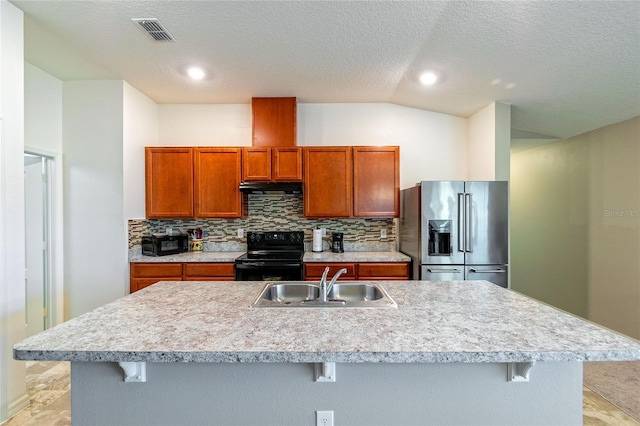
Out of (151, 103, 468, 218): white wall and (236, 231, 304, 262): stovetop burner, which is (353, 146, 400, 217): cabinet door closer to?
(151, 103, 468, 218): white wall

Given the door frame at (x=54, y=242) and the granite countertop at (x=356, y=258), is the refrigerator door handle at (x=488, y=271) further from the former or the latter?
the door frame at (x=54, y=242)

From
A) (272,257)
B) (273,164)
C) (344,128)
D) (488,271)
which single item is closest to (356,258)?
(272,257)

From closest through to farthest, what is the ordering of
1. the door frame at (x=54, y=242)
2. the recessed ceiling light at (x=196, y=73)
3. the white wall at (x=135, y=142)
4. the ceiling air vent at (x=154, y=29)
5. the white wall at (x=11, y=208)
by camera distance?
the white wall at (x=11, y=208), the ceiling air vent at (x=154, y=29), the recessed ceiling light at (x=196, y=73), the door frame at (x=54, y=242), the white wall at (x=135, y=142)

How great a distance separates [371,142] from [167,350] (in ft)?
11.1

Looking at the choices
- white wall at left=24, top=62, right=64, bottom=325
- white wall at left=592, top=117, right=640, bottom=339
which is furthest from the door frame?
white wall at left=592, top=117, right=640, bottom=339

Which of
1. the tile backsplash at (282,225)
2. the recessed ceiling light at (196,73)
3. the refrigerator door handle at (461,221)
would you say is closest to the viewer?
the recessed ceiling light at (196,73)

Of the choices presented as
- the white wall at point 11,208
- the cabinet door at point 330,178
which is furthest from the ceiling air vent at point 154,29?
the cabinet door at point 330,178

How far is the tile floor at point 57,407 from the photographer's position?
6.87 ft

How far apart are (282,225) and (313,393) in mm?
2706

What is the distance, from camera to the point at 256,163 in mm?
3592

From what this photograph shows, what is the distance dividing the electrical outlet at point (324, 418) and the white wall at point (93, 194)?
9.31 ft

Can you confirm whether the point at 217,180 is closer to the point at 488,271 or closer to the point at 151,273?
the point at 151,273

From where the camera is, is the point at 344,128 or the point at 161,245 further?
the point at 344,128

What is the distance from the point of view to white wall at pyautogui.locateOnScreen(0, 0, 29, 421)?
2.06 m
